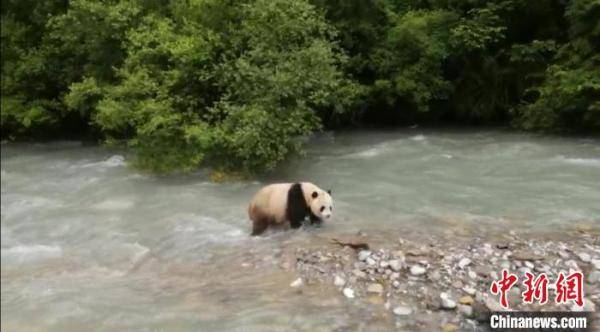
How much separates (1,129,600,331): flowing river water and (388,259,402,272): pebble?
778 millimetres

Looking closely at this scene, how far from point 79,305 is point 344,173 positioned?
6587mm

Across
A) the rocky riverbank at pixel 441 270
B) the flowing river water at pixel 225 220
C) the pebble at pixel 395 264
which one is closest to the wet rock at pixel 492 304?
the rocky riverbank at pixel 441 270

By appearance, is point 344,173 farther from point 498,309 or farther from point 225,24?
point 498,309

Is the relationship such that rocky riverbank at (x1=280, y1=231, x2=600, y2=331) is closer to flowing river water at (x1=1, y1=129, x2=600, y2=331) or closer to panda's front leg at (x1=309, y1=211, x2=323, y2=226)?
flowing river water at (x1=1, y1=129, x2=600, y2=331)

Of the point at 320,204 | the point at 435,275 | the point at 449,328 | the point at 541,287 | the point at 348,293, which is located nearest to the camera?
the point at 449,328

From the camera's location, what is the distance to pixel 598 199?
9273mm

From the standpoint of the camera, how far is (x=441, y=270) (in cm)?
683

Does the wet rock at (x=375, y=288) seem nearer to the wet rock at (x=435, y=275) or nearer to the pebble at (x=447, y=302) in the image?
the wet rock at (x=435, y=275)

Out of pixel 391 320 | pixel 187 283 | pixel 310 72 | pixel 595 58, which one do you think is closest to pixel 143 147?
pixel 310 72

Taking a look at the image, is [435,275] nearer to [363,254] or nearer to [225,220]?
[363,254]

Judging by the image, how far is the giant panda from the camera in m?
8.63

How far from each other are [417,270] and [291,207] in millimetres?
2353

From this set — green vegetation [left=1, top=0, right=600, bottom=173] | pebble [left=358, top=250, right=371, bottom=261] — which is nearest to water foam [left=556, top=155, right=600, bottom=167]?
green vegetation [left=1, top=0, right=600, bottom=173]

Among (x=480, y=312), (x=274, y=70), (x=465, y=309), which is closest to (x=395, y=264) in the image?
(x=465, y=309)
